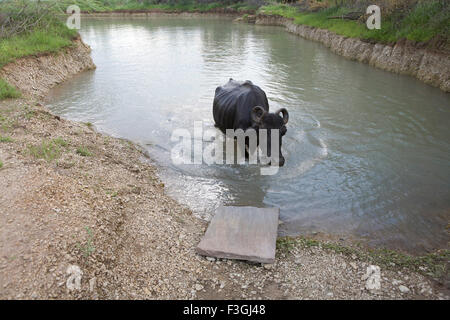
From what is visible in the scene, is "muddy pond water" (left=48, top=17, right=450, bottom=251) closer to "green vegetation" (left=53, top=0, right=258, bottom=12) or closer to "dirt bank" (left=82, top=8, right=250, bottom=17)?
"dirt bank" (left=82, top=8, right=250, bottom=17)

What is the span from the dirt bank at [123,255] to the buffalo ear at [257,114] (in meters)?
2.52

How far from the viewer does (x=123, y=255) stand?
171 inches

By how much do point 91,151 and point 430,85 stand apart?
43.1 ft

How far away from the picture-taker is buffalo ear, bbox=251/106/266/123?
6971mm

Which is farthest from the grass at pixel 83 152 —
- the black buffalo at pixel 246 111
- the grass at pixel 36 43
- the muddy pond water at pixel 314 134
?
the grass at pixel 36 43

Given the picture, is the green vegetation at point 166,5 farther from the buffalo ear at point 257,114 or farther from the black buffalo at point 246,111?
the buffalo ear at point 257,114

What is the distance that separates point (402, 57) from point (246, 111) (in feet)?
37.5

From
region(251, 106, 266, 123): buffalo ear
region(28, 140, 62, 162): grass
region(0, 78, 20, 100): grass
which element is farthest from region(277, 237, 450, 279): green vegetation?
region(0, 78, 20, 100): grass

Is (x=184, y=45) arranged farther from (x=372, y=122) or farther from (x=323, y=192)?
(x=323, y=192)

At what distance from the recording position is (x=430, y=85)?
43.4 feet

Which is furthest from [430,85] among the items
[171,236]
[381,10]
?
[171,236]

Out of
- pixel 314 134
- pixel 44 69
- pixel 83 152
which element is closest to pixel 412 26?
pixel 314 134

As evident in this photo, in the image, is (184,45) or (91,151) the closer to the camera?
(91,151)

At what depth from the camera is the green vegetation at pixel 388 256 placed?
4.49 metres
